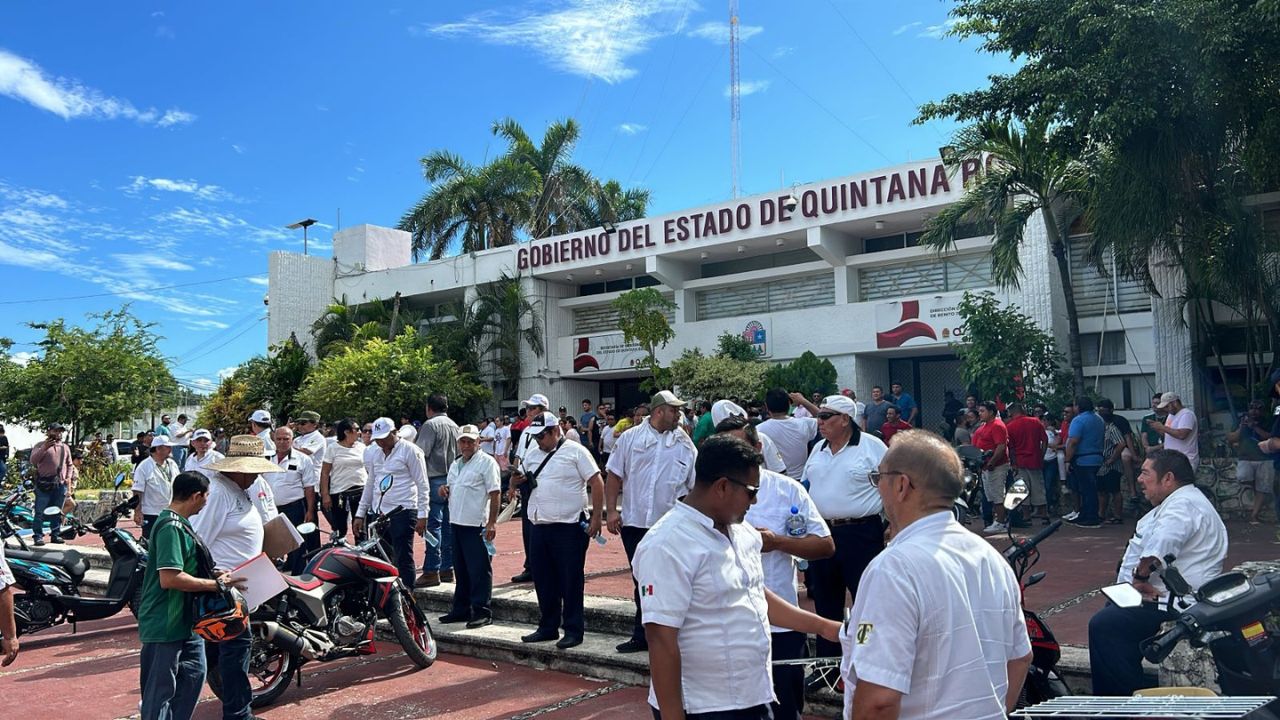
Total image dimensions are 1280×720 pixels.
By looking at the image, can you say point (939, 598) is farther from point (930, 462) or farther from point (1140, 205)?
point (1140, 205)

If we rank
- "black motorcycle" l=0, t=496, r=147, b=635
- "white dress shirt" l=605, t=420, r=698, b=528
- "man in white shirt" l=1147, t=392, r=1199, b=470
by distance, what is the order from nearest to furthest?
→ "white dress shirt" l=605, t=420, r=698, b=528 < "black motorcycle" l=0, t=496, r=147, b=635 < "man in white shirt" l=1147, t=392, r=1199, b=470

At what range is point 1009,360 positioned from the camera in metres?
15.5

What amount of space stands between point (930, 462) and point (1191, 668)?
3159mm

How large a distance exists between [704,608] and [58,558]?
789 cm

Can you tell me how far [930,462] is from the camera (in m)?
2.41

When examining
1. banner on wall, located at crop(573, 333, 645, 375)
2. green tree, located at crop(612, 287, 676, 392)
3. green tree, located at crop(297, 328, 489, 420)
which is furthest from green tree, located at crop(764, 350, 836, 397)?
green tree, located at crop(297, 328, 489, 420)

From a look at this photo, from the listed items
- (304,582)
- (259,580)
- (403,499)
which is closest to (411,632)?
(304,582)

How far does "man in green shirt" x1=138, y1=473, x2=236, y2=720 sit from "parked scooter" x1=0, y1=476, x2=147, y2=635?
169 inches

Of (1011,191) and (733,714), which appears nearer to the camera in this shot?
(733,714)

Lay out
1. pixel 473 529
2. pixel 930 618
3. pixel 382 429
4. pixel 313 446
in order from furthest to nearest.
Result: 1. pixel 313 446
2. pixel 382 429
3. pixel 473 529
4. pixel 930 618

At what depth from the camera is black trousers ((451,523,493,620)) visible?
7652mm

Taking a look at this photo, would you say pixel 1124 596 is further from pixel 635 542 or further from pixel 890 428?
pixel 890 428

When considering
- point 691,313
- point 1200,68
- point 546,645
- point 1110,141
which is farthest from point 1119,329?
point 546,645

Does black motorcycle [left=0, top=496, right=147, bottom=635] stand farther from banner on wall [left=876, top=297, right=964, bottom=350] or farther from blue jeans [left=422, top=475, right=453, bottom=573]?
banner on wall [left=876, top=297, right=964, bottom=350]
